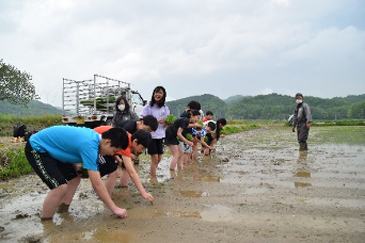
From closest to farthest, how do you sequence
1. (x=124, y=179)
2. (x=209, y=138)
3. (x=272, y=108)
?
(x=124, y=179) → (x=209, y=138) → (x=272, y=108)

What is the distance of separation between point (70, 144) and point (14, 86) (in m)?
24.4

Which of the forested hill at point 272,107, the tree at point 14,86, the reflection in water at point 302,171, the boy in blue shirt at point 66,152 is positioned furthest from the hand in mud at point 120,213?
the forested hill at point 272,107

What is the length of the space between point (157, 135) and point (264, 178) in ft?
6.87

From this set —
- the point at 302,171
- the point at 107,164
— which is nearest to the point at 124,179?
the point at 107,164

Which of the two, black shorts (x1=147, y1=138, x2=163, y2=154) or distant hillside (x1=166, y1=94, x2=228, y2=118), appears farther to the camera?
distant hillside (x1=166, y1=94, x2=228, y2=118)

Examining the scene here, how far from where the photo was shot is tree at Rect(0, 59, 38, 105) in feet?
79.1

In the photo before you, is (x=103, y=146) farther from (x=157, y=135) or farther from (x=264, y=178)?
(x=264, y=178)

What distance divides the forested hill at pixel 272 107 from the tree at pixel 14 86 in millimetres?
41285

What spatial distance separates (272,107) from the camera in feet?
279

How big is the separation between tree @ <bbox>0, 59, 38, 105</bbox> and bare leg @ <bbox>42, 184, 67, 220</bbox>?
24.0m

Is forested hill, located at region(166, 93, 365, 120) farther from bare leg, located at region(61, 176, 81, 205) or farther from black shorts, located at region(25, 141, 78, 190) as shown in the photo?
black shorts, located at region(25, 141, 78, 190)

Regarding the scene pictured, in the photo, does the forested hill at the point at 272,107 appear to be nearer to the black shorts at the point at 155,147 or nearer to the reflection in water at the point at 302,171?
the reflection in water at the point at 302,171

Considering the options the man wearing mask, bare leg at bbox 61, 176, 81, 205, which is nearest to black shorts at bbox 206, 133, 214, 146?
the man wearing mask

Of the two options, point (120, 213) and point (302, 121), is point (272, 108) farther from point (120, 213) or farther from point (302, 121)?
point (120, 213)
